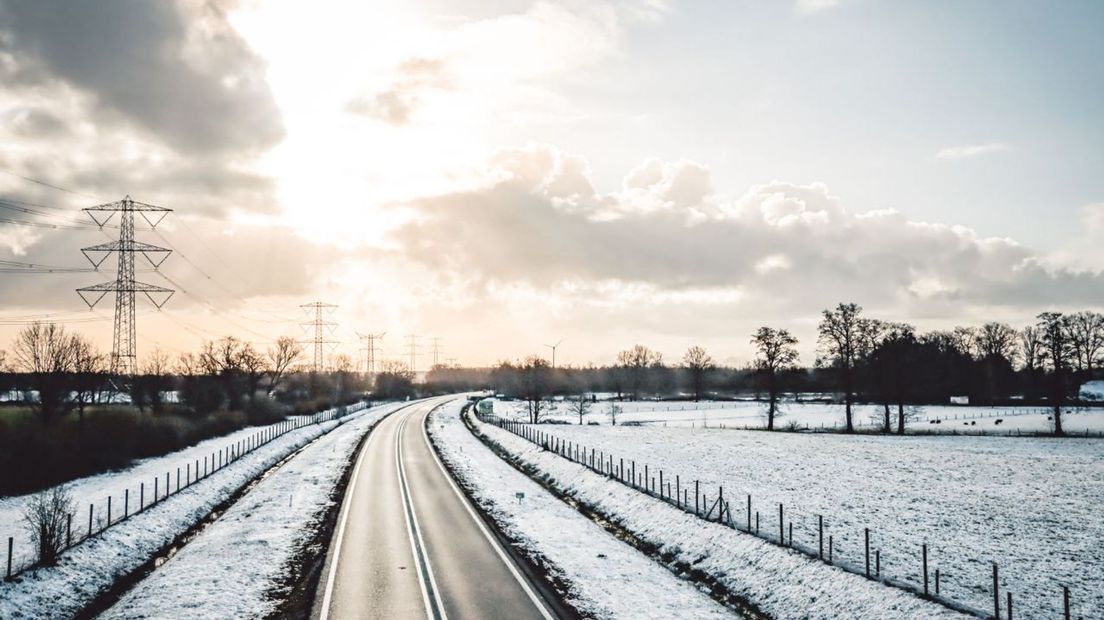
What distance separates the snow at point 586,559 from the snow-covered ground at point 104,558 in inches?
556

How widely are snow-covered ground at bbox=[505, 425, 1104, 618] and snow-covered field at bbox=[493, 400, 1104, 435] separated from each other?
59.1ft

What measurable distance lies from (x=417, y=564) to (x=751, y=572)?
37.6 feet

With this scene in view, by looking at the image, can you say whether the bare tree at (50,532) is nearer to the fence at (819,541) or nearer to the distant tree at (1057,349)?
the fence at (819,541)

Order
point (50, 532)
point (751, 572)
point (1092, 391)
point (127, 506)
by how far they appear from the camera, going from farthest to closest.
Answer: point (1092, 391), point (127, 506), point (50, 532), point (751, 572)

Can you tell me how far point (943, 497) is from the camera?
36375 millimetres

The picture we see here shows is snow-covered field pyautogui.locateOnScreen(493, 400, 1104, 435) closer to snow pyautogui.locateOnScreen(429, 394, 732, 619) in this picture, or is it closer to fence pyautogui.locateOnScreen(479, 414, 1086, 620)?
fence pyautogui.locateOnScreen(479, 414, 1086, 620)

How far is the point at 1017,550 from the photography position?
25234 millimetres

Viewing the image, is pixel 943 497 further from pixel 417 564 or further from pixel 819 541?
pixel 417 564

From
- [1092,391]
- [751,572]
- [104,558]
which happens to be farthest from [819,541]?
[1092,391]

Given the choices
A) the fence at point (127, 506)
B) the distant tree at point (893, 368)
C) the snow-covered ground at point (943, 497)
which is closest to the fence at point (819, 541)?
the snow-covered ground at point (943, 497)

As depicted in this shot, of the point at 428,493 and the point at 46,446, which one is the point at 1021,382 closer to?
the point at 428,493

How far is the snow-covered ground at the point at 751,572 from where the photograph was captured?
18.9 meters

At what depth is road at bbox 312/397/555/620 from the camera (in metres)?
19.2

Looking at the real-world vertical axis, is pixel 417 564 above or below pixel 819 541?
below
